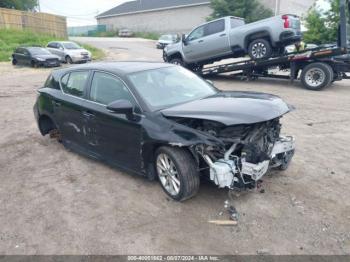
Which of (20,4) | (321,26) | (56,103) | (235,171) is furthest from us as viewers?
(20,4)

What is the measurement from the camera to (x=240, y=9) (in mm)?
33875

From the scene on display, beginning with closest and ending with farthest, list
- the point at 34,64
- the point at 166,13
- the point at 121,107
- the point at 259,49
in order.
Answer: the point at 121,107 < the point at 259,49 < the point at 34,64 < the point at 166,13

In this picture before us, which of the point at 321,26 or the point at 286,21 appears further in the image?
the point at 321,26

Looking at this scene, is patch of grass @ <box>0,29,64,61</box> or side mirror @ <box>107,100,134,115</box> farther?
patch of grass @ <box>0,29,64,61</box>

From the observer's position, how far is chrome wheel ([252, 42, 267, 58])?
1177cm

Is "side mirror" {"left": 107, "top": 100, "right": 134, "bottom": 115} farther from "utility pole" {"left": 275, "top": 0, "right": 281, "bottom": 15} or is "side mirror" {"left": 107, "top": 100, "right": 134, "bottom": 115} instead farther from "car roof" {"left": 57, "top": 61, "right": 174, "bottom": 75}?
"utility pole" {"left": 275, "top": 0, "right": 281, "bottom": 15}

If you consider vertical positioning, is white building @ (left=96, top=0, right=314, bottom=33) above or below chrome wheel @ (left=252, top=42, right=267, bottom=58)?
above

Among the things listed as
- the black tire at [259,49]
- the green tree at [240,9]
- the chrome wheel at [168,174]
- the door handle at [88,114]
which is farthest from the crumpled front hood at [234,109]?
the green tree at [240,9]

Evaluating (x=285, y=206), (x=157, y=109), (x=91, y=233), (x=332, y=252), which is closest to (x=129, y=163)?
(x=157, y=109)

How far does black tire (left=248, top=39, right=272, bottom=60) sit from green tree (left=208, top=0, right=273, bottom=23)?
23.8m

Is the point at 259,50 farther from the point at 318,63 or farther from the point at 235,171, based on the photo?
the point at 235,171

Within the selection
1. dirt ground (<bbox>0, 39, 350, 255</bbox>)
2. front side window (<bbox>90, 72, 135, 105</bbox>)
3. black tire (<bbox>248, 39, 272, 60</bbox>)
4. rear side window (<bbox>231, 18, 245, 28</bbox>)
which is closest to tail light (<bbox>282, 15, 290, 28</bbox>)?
black tire (<bbox>248, 39, 272, 60</bbox>)

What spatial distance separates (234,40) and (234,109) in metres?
9.18

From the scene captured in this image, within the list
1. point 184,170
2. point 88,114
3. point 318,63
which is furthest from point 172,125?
point 318,63
